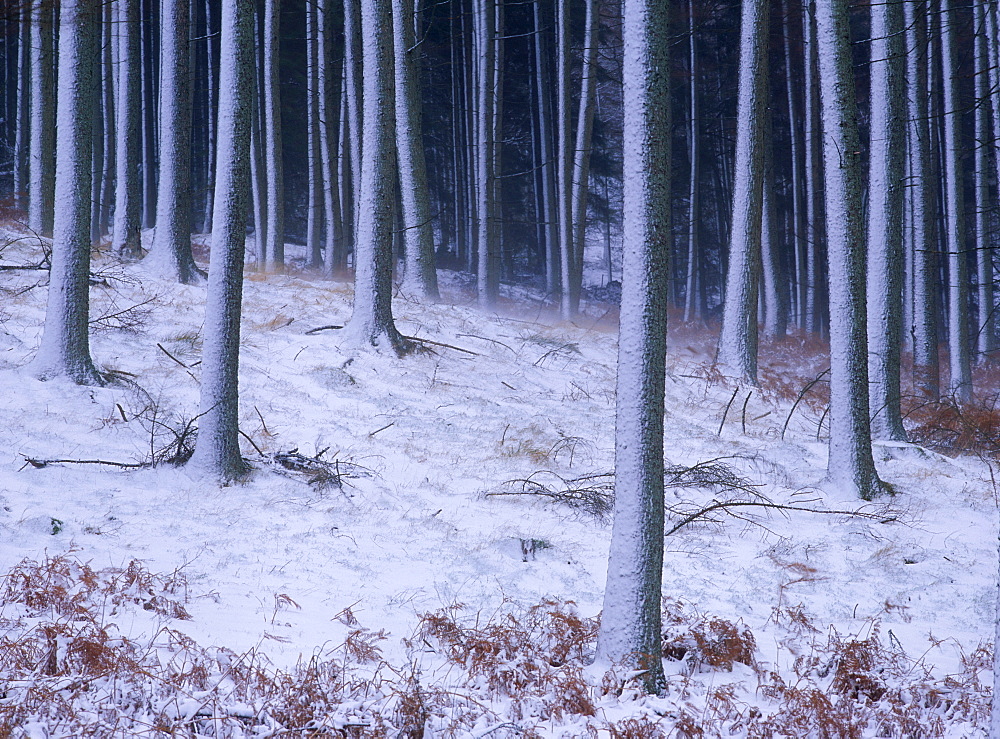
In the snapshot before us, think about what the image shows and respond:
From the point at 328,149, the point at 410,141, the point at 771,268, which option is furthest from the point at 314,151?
the point at 771,268

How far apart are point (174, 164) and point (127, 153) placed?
2.79 m

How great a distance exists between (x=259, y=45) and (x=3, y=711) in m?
22.0

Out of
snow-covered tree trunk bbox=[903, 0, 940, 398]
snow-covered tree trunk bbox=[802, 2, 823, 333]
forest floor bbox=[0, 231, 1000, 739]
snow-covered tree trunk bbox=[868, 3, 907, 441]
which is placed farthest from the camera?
snow-covered tree trunk bbox=[802, 2, 823, 333]

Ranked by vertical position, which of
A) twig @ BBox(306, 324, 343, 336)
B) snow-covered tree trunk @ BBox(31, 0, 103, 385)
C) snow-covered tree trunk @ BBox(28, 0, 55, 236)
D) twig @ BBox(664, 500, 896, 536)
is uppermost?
snow-covered tree trunk @ BBox(28, 0, 55, 236)

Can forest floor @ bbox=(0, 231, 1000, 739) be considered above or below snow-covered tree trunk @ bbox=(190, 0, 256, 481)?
below

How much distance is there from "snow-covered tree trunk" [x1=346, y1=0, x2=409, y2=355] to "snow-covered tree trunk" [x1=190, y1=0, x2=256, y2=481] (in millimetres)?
3337

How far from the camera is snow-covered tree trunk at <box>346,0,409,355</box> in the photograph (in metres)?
10.4

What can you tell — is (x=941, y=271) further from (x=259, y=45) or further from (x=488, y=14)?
(x=259, y=45)

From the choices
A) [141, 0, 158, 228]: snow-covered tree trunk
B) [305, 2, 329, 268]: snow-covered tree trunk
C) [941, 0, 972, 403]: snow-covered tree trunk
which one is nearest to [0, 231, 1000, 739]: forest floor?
[941, 0, 972, 403]: snow-covered tree trunk

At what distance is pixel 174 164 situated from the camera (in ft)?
39.2

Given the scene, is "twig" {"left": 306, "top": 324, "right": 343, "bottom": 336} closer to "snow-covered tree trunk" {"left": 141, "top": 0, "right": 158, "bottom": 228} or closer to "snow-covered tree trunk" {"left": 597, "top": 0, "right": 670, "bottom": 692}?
"snow-covered tree trunk" {"left": 597, "top": 0, "right": 670, "bottom": 692}

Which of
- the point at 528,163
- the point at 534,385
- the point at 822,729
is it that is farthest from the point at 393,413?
the point at 528,163

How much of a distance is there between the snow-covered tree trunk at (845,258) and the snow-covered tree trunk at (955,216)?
7141 mm

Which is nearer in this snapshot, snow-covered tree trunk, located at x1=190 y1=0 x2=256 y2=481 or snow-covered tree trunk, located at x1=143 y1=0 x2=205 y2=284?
snow-covered tree trunk, located at x1=190 y1=0 x2=256 y2=481
